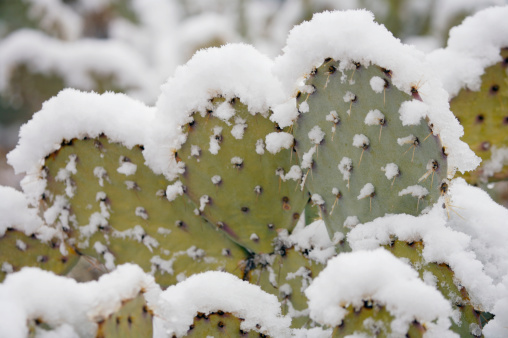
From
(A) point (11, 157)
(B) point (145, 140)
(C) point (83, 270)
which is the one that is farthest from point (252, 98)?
(C) point (83, 270)

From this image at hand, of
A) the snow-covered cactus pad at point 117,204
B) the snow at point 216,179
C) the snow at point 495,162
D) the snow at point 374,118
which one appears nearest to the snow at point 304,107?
the snow at point 374,118

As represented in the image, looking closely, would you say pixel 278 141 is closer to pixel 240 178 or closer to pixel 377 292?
pixel 240 178

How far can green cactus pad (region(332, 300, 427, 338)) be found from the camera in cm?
62

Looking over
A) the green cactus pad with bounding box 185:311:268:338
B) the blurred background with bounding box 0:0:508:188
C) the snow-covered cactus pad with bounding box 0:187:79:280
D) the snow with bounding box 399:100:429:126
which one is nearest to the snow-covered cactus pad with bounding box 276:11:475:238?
the snow with bounding box 399:100:429:126

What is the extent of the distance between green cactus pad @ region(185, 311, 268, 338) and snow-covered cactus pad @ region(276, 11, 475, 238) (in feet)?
0.78

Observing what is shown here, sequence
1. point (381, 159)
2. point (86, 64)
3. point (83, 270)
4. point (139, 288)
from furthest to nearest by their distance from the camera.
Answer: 1. point (86, 64)
2. point (83, 270)
3. point (381, 159)
4. point (139, 288)

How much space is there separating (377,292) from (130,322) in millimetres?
325

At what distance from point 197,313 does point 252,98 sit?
1.24ft

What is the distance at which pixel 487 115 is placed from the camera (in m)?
1.08

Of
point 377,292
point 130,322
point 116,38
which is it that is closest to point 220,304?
point 130,322

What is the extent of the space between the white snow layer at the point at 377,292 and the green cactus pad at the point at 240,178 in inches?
12.1

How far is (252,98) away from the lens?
0.88 m

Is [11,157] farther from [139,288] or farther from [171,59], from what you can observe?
[171,59]

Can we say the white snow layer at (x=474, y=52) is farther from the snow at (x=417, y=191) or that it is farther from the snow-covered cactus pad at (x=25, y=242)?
the snow-covered cactus pad at (x=25, y=242)
